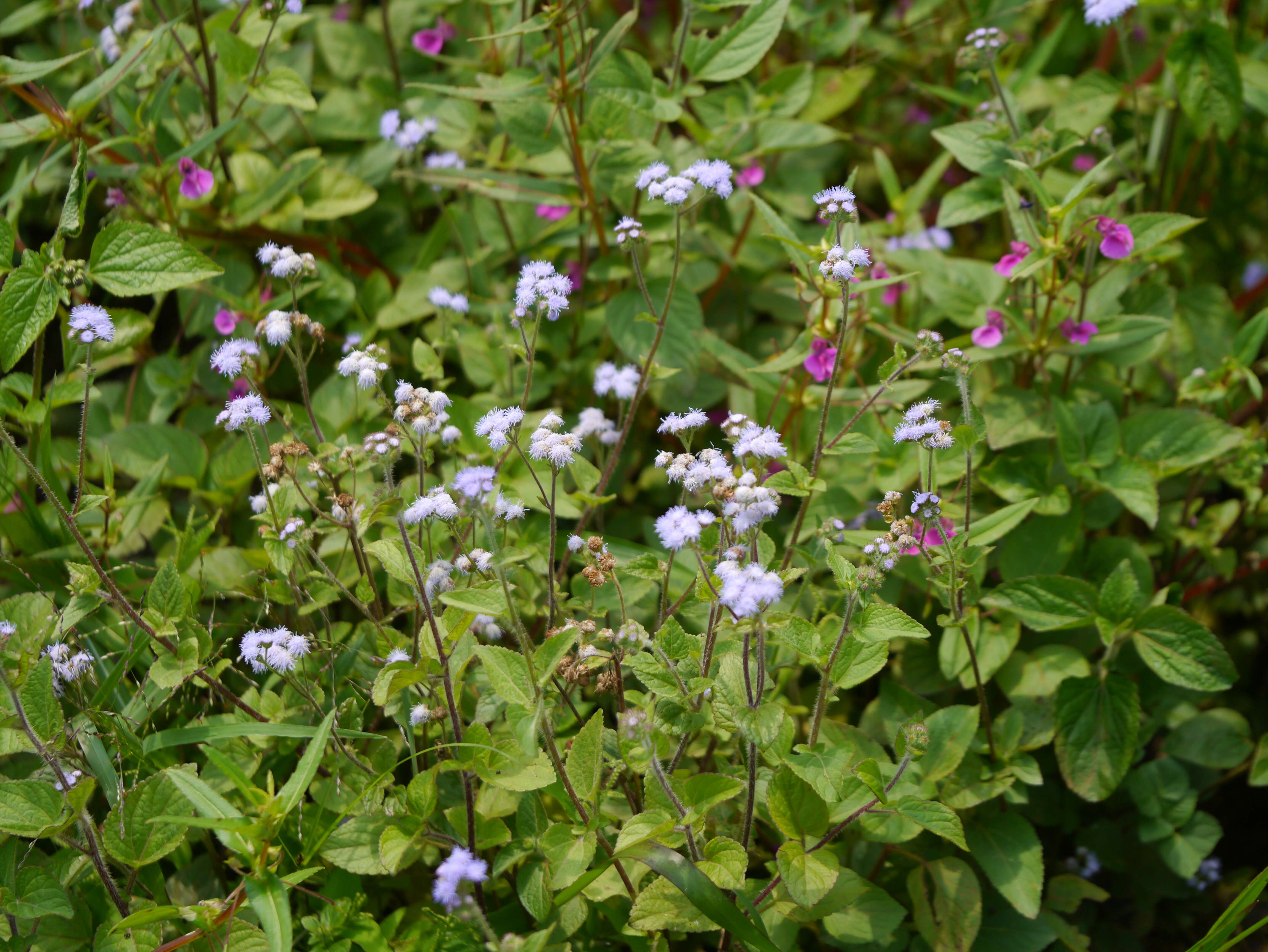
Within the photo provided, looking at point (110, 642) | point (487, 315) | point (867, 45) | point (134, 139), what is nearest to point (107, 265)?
point (134, 139)

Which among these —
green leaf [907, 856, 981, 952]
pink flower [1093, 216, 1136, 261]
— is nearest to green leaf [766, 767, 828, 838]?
green leaf [907, 856, 981, 952]

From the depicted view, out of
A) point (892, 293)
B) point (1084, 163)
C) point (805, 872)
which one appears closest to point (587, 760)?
point (805, 872)

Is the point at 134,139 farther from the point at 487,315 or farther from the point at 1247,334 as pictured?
the point at 1247,334

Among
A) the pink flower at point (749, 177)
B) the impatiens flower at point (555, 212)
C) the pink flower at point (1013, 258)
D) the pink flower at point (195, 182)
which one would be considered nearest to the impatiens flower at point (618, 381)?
the impatiens flower at point (555, 212)

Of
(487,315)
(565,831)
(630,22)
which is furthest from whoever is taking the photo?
(487,315)

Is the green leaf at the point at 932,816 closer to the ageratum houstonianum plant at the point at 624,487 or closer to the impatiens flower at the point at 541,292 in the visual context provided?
the ageratum houstonianum plant at the point at 624,487

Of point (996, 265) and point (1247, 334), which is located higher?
point (996, 265)

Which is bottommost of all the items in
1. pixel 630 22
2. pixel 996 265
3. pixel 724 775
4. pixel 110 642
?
pixel 110 642
